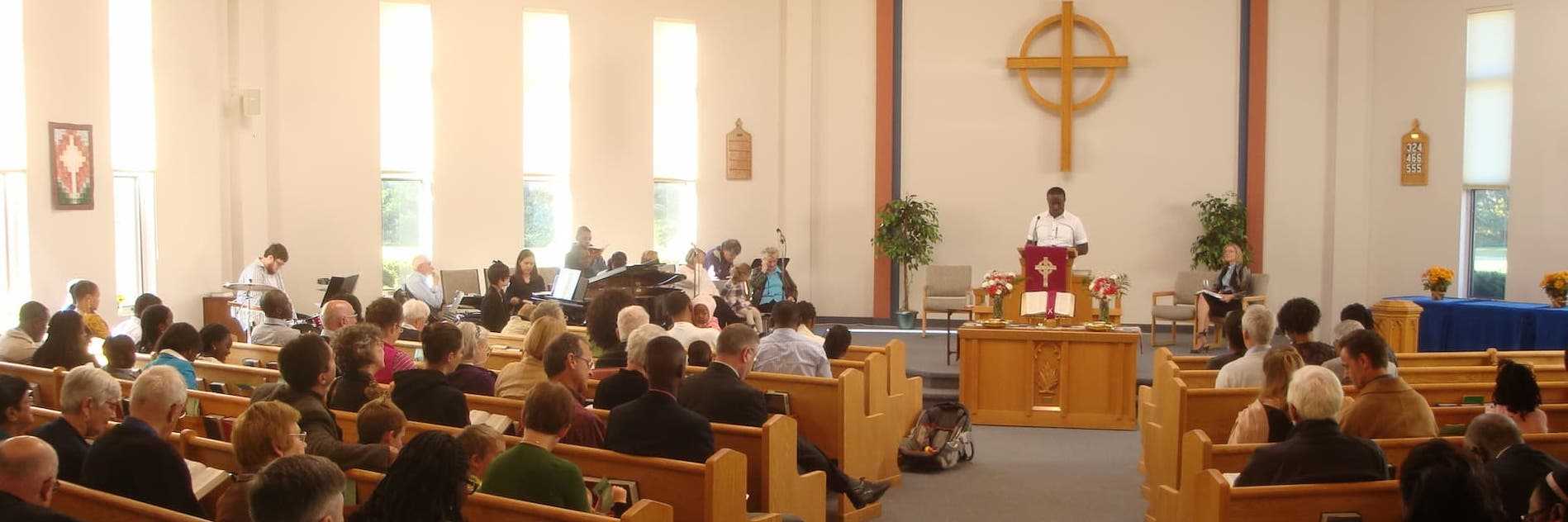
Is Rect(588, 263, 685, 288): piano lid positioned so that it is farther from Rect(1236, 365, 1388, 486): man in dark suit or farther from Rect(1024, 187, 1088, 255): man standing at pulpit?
Rect(1236, 365, 1388, 486): man in dark suit

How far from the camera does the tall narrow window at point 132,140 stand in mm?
10016

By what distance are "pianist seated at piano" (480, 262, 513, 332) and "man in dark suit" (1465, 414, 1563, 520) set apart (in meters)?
6.59

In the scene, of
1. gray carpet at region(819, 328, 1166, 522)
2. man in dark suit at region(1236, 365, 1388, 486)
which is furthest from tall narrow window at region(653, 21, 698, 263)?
man in dark suit at region(1236, 365, 1388, 486)

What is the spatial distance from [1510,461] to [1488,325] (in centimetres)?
762

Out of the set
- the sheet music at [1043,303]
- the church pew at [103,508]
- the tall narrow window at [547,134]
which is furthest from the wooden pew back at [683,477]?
the tall narrow window at [547,134]

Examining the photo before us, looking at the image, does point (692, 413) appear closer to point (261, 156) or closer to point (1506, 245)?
point (261, 156)

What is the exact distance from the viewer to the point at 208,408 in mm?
5066

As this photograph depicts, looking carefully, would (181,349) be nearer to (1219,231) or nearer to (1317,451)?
(1317,451)

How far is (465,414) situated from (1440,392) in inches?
163

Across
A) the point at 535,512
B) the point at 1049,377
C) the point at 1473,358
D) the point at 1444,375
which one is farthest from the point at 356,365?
the point at 1473,358

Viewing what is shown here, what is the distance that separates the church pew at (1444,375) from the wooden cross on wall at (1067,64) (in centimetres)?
624

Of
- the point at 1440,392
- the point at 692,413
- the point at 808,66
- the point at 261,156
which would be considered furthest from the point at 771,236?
the point at 692,413

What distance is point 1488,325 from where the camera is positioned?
1032 centimetres

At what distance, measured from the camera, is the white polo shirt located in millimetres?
9711
